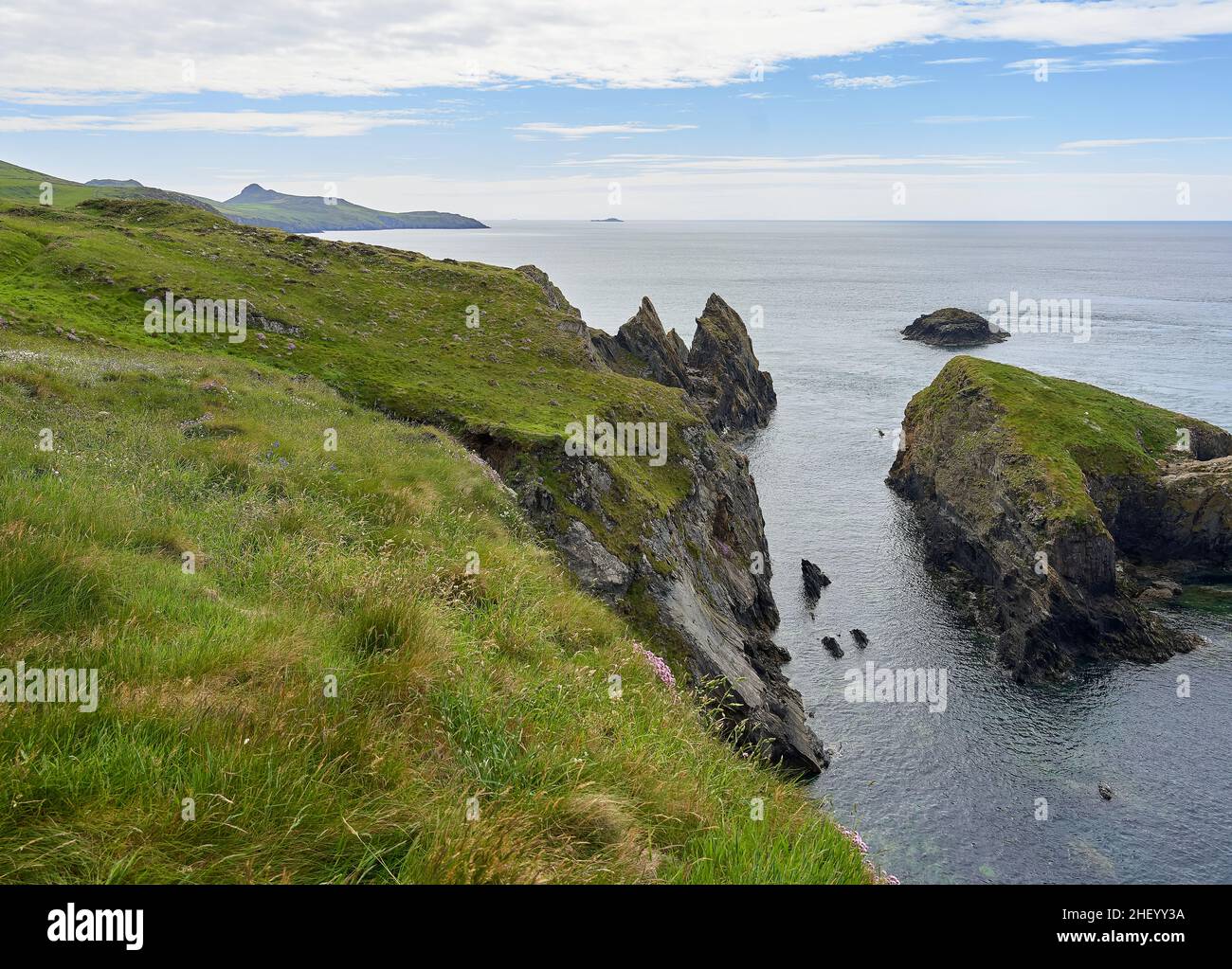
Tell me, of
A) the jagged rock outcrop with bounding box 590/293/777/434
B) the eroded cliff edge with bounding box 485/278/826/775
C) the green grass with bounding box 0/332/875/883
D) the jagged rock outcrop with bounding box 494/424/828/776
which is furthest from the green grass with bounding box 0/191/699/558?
the jagged rock outcrop with bounding box 590/293/777/434

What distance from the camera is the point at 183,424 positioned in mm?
18031

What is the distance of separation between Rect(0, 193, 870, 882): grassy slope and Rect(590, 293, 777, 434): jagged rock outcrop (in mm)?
93378

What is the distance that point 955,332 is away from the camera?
177625 mm

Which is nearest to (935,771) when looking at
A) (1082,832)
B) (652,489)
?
(1082,832)

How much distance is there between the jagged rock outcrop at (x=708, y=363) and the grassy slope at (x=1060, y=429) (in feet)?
103

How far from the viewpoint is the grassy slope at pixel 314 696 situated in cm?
434

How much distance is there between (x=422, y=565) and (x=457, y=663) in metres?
3.46

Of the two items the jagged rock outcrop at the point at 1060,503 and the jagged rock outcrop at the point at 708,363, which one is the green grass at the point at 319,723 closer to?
the jagged rock outcrop at the point at 1060,503

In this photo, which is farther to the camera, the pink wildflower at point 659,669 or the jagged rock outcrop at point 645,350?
the jagged rock outcrop at point 645,350

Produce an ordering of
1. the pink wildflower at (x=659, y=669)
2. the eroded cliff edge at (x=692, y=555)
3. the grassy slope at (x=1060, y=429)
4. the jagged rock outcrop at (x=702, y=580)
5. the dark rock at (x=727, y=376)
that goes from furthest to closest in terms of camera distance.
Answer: the dark rock at (x=727, y=376), the grassy slope at (x=1060, y=429), the eroded cliff edge at (x=692, y=555), the jagged rock outcrop at (x=702, y=580), the pink wildflower at (x=659, y=669)

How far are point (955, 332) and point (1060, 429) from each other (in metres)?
108

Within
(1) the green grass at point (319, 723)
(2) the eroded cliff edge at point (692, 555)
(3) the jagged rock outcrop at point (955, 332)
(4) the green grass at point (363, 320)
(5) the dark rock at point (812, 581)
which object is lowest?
(5) the dark rock at point (812, 581)

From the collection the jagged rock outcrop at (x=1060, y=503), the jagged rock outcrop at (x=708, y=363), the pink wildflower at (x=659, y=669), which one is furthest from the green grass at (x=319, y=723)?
the jagged rock outcrop at (x=708, y=363)

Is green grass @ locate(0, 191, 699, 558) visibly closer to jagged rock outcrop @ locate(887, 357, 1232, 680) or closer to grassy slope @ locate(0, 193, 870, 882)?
grassy slope @ locate(0, 193, 870, 882)
